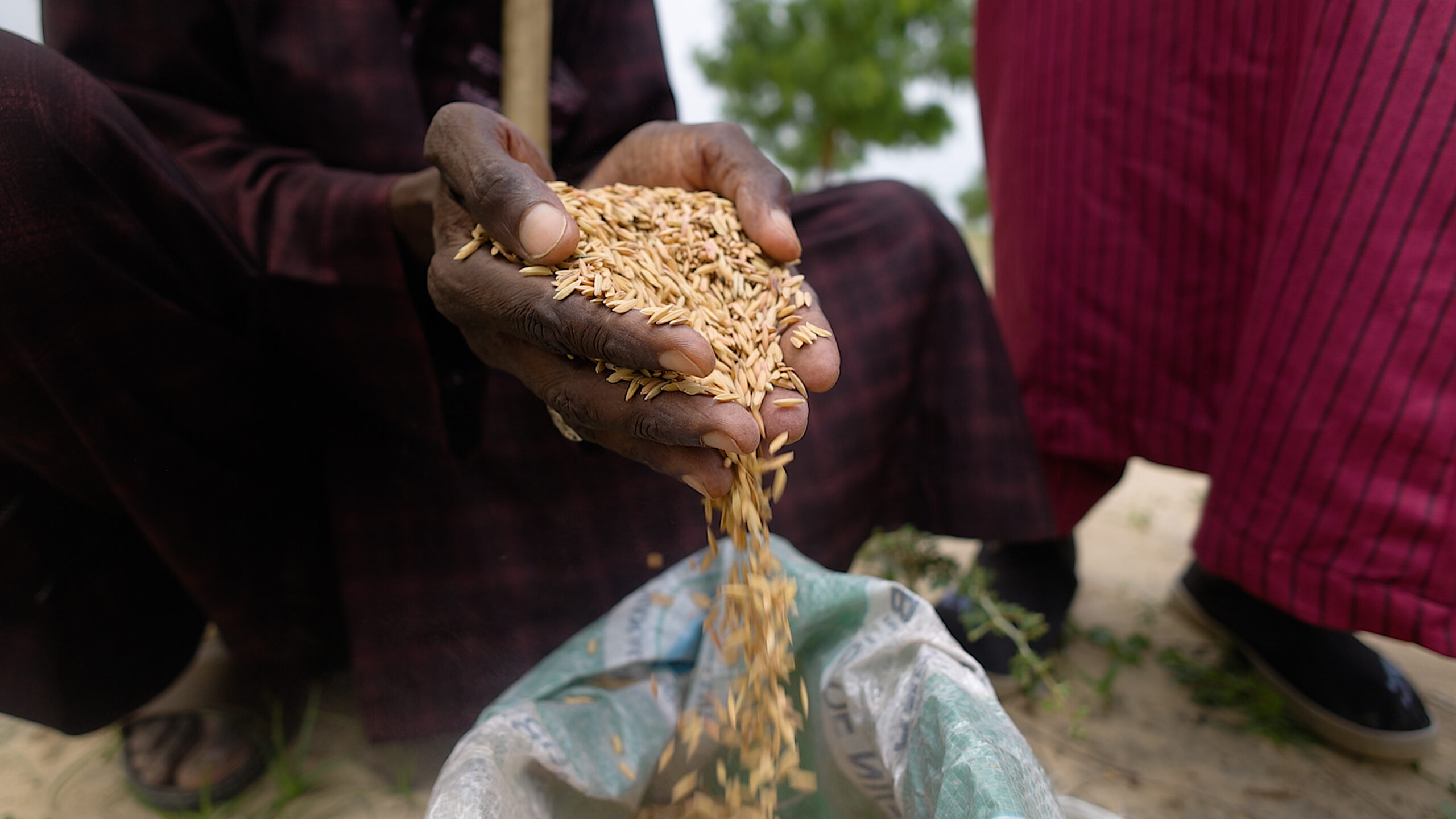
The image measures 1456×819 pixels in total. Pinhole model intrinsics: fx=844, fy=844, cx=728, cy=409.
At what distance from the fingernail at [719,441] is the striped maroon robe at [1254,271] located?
32.6 inches

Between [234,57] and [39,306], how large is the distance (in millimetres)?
530

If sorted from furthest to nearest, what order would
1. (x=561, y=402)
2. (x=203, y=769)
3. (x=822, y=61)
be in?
(x=822, y=61) → (x=203, y=769) → (x=561, y=402)

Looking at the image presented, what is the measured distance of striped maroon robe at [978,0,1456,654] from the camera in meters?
1.03

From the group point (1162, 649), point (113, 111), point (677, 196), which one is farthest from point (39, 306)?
point (1162, 649)

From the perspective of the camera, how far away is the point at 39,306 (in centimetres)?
95

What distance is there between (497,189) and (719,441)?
0.34m

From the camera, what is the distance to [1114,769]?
4.09ft

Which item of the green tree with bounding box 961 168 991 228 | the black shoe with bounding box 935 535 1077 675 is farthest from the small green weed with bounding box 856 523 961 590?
the green tree with bounding box 961 168 991 228

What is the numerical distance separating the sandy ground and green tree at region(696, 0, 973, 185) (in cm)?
779

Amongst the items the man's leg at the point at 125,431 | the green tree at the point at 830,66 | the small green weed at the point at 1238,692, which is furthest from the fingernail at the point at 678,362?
the green tree at the point at 830,66

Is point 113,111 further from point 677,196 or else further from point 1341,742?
point 1341,742

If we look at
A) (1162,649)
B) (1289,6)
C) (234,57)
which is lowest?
(1162,649)

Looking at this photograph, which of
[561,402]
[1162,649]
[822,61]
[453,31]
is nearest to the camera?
[561,402]

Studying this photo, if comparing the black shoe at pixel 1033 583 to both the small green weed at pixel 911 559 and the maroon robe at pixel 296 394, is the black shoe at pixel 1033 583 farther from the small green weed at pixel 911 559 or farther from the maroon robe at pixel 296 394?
the maroon robe at pixel 296 394
